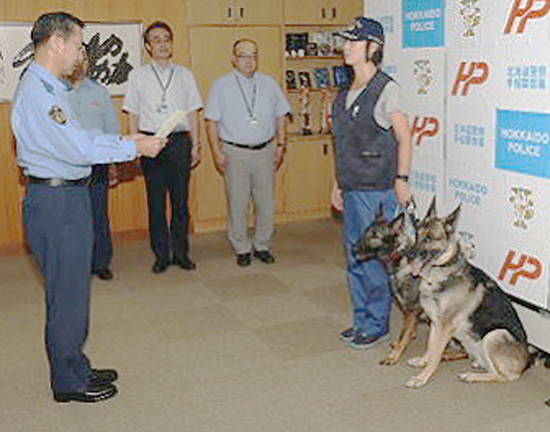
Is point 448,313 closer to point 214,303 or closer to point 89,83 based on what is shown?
point 214,303

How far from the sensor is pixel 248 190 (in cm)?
567

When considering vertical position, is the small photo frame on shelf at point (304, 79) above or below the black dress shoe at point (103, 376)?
above

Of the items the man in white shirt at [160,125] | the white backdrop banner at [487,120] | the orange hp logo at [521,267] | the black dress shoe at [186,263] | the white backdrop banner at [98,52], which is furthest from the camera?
the white backdrop banner at [98,52]

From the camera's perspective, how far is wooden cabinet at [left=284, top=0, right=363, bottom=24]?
6.92 metres

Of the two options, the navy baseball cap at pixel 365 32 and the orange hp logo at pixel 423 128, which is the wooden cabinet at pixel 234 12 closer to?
the orange hp logo at pixel 423 128

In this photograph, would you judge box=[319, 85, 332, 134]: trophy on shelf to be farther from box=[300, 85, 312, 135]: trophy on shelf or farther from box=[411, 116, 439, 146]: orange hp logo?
box=[411, 116, 439, 146]: orange hp logo

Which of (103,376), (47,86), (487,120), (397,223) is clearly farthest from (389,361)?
(47,86)

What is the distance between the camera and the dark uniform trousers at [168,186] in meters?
5.39

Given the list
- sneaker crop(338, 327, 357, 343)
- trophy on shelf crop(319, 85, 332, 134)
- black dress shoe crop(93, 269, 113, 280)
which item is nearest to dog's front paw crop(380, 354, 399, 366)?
sneaker crop(338, 327, 357, 343)

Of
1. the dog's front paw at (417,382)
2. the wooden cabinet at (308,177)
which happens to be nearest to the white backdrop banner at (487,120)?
the dog's front paw at (417,382)

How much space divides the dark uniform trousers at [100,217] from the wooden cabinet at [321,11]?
2.58m

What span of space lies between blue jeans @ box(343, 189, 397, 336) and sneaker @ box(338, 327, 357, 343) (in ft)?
0.13

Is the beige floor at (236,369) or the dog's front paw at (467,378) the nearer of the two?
the beige floor at (236,369)

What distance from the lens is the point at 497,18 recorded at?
11.9 ft
